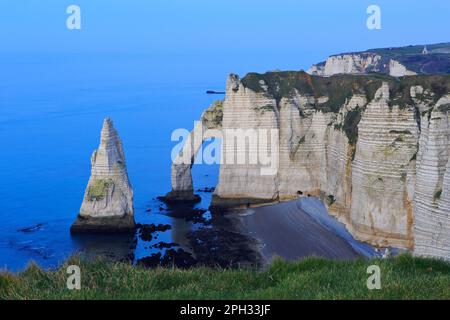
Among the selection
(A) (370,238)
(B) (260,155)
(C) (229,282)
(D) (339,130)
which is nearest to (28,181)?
(B) (260,155)

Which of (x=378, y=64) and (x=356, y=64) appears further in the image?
(x=356, y=64)

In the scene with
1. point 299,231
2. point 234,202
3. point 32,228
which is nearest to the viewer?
point 299,231

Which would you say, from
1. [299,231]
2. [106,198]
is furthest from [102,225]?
[299,231]

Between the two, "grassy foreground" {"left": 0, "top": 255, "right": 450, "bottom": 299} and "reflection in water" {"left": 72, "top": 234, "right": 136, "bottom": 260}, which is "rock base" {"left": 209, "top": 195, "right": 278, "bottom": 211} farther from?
"grassy foreground" {"left": 0, "top": 255, "right": 450, "bottom": 299}

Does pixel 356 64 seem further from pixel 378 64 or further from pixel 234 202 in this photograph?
pixel 234 202

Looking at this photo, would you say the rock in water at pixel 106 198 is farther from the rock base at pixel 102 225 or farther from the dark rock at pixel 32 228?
the dark rock at pixel 32 228

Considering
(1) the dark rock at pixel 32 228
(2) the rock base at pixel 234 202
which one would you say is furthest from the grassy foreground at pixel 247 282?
(2) the rock base at pixel 234 202

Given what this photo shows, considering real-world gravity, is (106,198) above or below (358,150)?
below

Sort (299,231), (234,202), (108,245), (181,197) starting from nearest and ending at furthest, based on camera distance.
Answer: (108,245) < (299,231) < (234,202) < (181,197)
